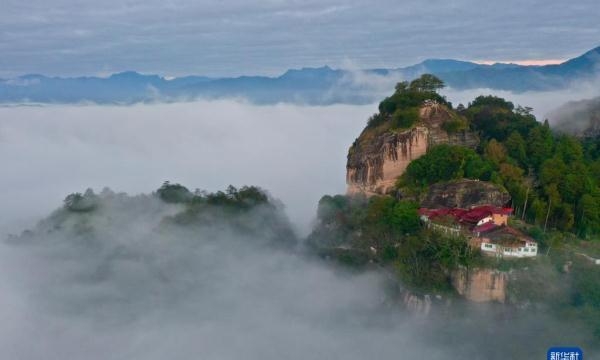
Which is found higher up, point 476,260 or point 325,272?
point 476,260

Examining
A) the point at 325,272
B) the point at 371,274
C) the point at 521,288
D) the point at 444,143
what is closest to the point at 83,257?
the point at 325,272

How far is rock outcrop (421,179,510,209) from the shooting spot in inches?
1043

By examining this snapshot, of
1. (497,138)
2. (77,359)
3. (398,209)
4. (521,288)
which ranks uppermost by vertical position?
(497,138)

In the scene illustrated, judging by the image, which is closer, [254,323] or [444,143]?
[254,323]

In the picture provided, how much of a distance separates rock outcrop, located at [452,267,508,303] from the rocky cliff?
25.2ft

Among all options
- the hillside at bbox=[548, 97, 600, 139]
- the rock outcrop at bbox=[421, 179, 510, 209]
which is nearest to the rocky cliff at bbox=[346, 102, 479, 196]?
the rock outcrop at bbox=[421, 179, 510, 209]

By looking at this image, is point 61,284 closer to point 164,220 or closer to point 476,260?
point 164,220

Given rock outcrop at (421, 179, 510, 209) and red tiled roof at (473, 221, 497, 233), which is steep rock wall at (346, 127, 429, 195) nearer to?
rock outcrop at (421, 179, 510, 209)

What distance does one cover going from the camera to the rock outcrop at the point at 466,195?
26500 mm

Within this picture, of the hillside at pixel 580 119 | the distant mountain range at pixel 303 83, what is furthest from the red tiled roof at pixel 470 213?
the distant mountain range at pixel 303 83

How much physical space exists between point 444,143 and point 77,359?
61.4 ft

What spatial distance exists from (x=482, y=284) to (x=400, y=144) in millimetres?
9074

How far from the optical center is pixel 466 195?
2691 cm

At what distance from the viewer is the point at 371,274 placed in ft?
93.2
